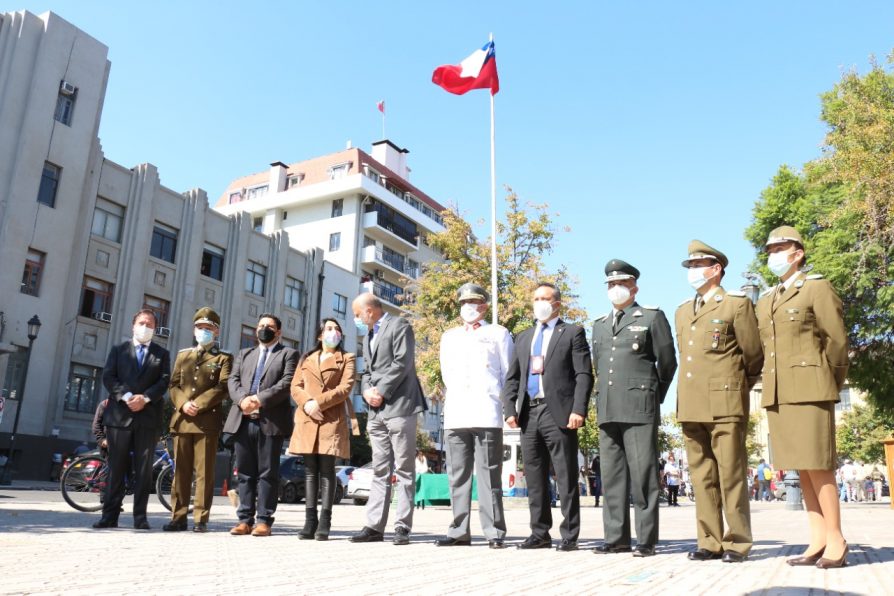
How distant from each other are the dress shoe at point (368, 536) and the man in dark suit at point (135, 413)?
2454 millimetres

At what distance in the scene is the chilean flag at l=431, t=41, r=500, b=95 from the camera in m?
23.5

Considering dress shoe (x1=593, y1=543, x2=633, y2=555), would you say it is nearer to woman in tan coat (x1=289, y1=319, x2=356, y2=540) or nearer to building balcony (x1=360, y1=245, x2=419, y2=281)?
woman in tan coat (x1=289, y1=319, x2=356, y2=540)

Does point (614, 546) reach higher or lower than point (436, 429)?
lower

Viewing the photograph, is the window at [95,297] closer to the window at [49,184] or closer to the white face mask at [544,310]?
the window at [49,184]

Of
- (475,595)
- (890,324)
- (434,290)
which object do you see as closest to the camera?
(475,595)

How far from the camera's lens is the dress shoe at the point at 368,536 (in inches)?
267

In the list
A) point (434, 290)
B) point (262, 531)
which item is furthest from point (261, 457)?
point (434, 290)

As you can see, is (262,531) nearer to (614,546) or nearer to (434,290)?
(614,546)

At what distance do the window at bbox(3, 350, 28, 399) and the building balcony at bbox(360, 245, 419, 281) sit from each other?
102 feet

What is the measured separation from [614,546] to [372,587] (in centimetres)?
280

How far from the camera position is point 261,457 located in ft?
24.4

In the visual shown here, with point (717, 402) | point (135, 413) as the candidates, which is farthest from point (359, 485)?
point (717, 402)

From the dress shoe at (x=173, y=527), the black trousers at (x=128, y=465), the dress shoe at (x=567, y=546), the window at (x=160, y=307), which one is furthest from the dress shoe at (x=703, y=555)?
the window at (x=160, y=307)

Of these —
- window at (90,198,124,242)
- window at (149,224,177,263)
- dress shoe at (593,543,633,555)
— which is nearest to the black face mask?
dress shoe at (593,543,633,555)
